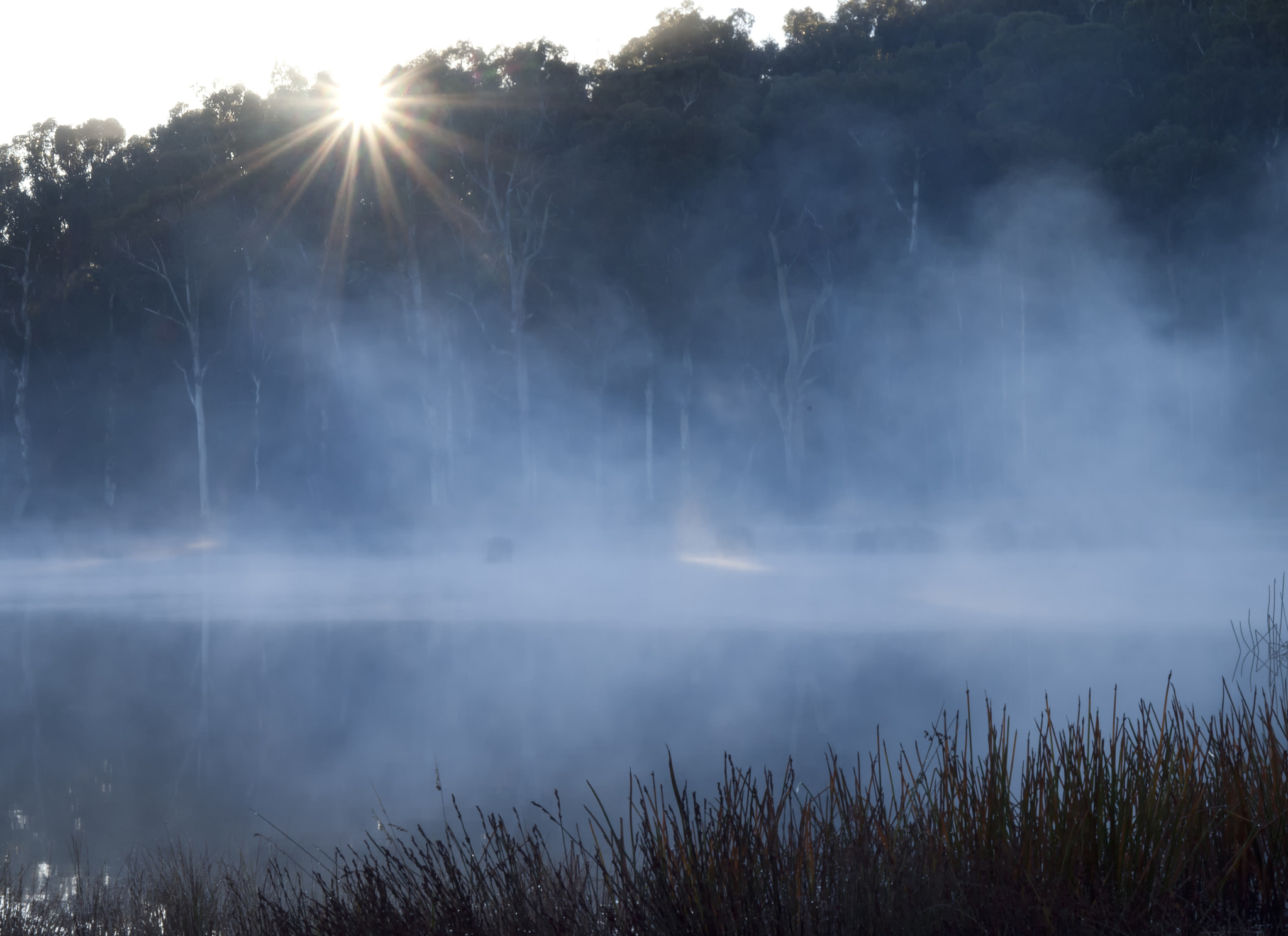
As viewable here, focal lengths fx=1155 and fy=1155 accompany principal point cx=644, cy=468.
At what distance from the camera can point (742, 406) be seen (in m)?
27.2

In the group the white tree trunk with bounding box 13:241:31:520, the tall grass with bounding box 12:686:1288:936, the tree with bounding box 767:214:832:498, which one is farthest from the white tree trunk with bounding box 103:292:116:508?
the tall grass with bounding box 12:686:1288:936

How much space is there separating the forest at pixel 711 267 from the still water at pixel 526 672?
5.74 m

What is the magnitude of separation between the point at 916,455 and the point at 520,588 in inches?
534

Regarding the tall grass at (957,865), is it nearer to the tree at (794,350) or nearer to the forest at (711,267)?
the forest at (711,267)

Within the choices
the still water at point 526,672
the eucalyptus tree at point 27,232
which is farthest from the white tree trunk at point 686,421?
the eucalyptus tree at point 27,232

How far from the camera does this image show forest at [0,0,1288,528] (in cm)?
2220

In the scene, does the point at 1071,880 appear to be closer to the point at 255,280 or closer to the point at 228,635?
the point at 228,635

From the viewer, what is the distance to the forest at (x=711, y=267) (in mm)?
22203

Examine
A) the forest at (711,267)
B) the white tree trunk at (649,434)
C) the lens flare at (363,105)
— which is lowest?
the white tree trunk at (649,434)

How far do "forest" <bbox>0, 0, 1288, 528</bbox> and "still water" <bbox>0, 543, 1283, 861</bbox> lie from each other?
5738 mm

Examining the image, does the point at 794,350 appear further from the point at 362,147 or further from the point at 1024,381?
the point at 362,147

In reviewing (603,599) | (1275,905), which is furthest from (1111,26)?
(1275,905)

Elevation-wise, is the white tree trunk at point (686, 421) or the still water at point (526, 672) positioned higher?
the white tree trunk at point (686, 421)

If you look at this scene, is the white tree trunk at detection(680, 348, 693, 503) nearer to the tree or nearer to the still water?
the tree
